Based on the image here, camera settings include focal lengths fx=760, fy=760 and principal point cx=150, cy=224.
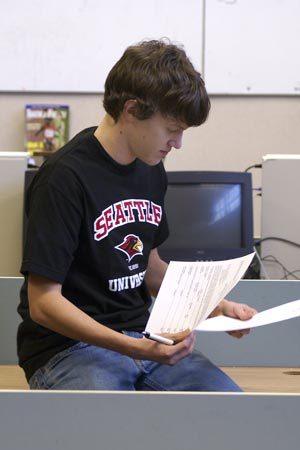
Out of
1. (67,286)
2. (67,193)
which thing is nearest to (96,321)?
(67,286)

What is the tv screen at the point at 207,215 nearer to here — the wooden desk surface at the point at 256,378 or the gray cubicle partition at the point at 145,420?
the wooden desk surface at the point at 256,378

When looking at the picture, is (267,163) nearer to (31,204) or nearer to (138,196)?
(138,196)

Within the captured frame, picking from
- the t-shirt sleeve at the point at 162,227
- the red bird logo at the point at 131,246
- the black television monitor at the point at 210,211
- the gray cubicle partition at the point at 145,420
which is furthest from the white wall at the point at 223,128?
the gray cubicle partition at the point at 145,420

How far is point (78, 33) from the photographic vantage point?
4.25 metres

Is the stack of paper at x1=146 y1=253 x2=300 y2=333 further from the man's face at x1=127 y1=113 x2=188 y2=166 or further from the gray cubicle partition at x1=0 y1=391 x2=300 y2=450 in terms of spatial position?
the gray cubicle partition at x1=0 y1=391 x2=300 y2=450

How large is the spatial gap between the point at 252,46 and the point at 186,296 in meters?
3.21

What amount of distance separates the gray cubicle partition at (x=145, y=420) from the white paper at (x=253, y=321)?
13.8 inches

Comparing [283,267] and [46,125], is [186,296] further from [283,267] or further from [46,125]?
[46,125]

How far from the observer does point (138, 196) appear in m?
1.52

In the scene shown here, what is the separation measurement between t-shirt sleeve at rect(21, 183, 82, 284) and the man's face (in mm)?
154

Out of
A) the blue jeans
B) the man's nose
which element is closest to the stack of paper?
the blue jeans

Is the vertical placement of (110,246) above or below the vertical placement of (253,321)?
above

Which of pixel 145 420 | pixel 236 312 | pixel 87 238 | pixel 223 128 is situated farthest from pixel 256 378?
pixel 223 128

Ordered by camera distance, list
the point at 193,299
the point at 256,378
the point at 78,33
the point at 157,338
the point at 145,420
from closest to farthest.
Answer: the point at 145,420 → the point at 157,338 → the point at 193,299 → the point at 256,378 → the point at 78,33
